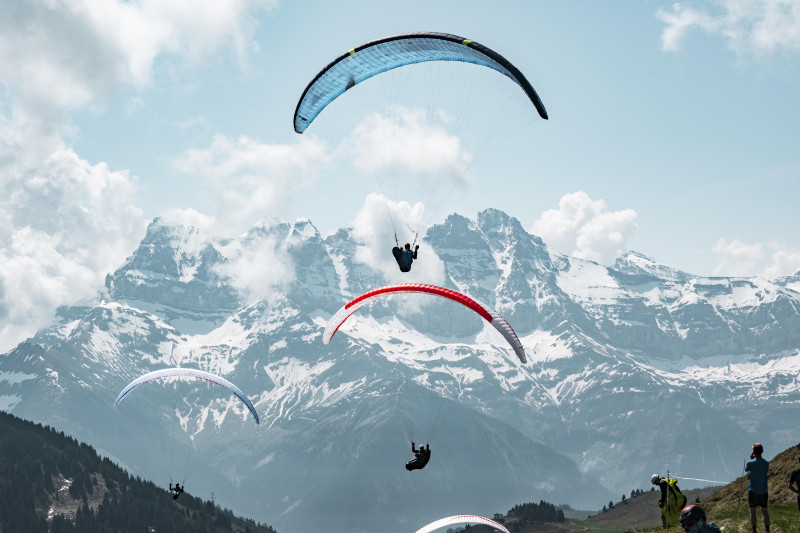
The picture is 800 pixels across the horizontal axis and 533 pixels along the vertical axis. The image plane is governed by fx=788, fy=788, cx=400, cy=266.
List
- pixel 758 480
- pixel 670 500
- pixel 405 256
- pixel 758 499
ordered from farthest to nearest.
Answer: pixel 405 256 → pixel 670 500 → pixel 758 499 → pixel 758 480

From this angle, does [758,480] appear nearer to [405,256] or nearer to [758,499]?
[758,499]

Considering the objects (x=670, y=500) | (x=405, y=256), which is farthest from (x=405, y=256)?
(x=670, y=500)

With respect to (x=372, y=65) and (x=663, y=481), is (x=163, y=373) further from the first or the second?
Answer: (x=663, y=481)

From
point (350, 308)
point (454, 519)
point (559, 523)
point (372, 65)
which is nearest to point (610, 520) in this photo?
point (559, 523)

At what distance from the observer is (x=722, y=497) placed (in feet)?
166

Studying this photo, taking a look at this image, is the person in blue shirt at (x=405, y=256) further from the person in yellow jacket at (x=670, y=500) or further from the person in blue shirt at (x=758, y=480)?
the person in blue shirt at (x=758, y=480)

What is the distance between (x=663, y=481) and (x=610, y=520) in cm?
15537

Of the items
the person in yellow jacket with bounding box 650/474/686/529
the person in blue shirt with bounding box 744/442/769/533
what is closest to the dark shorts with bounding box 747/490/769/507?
the person in blue shirt with bounding box 744/442/769/533

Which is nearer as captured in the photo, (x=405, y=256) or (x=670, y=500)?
(x=670, y=500)

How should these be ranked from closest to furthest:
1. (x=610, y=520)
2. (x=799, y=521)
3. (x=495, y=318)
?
(x=799, y=521) < (x=495, y=318) < (x=610, y=520)

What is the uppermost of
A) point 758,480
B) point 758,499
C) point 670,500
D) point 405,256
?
point 405,256

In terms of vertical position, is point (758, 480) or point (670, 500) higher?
point (670, 500)

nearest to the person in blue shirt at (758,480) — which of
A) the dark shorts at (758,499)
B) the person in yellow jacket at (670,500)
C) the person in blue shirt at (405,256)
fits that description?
the dark shorts at (758,499)

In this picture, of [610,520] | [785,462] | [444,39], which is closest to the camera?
[444,39]
